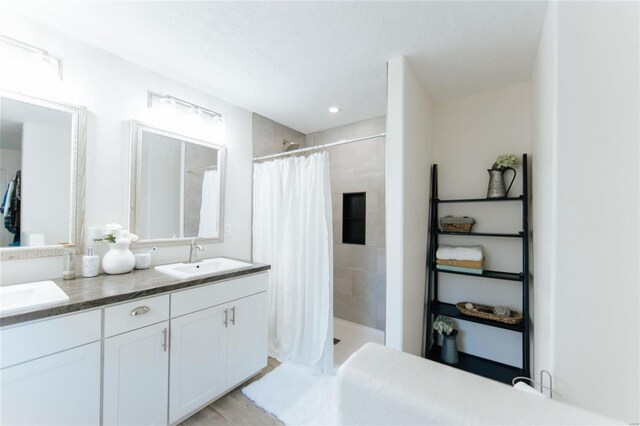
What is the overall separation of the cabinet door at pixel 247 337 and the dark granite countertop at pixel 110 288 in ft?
0.87

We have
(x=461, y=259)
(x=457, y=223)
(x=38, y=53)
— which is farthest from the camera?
(x=457, y=223)

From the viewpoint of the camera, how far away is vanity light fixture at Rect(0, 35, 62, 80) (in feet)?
4.63

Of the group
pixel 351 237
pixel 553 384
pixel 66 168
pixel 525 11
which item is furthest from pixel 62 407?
pixel 525 11

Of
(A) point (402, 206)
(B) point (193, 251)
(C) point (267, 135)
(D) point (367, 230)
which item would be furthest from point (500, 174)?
(B) point (193, 251)

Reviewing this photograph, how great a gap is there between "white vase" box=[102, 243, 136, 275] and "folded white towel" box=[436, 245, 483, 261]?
7.72ft

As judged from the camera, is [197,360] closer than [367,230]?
Yes

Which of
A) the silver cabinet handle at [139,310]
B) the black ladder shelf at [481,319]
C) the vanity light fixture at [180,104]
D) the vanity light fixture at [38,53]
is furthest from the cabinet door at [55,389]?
the black ladder shelf at [481,319]

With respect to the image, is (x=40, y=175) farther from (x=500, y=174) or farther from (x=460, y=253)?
(x=500, y=174)

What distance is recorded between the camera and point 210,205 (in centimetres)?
237

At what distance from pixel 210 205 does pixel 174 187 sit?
1.10ft

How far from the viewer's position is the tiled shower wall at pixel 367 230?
2836 mm

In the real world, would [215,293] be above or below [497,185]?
below

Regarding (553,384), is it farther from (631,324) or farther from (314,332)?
(314,332)

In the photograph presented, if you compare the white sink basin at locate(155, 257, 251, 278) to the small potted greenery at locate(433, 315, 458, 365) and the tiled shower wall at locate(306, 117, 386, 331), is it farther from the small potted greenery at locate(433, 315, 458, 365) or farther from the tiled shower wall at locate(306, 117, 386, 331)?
the small potted greenery at locate(433, 315, 458, 365)
